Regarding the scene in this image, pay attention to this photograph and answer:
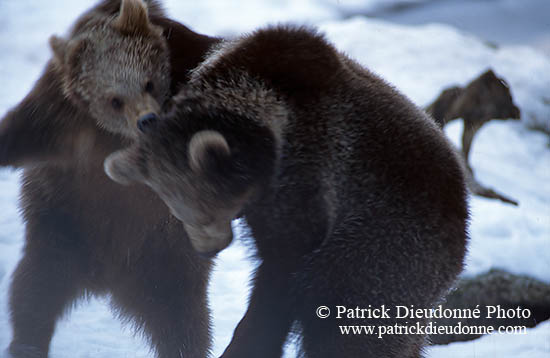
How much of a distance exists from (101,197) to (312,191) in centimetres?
56

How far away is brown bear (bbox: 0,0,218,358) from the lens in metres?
1.16

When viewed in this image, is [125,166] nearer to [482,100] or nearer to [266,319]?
[266,319]

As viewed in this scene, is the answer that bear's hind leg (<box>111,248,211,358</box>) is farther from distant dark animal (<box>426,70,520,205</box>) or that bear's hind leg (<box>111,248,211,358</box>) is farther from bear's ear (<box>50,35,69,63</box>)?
distant dark animal (<box>426,70,520,205</box>)

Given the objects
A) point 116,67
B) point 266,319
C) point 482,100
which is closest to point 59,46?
point 116,67

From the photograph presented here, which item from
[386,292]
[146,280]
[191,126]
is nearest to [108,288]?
[146,280]

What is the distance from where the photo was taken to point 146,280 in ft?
4.30

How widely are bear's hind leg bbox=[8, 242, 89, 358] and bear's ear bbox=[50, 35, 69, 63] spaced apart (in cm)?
47

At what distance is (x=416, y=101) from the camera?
1636 mm

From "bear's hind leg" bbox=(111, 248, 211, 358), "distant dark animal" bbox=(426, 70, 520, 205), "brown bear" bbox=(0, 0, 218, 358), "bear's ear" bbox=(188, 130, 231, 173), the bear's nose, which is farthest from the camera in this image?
"distant dark animal" bbox=(426, 70, 520, 205)

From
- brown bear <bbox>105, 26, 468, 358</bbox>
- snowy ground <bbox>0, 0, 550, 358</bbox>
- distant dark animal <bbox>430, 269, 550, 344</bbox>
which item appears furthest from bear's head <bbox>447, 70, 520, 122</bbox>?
brown bear <bbox>105, 26, 468, 358</bbox>

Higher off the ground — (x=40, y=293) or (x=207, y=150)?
(x=207, y=150)

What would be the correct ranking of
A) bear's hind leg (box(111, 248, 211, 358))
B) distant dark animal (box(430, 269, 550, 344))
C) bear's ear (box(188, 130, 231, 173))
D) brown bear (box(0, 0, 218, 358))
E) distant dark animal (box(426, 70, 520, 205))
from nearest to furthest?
bear's ear (box(188, 130, 231, 173))
brown bear (box(0, 0, 218, 358))
bear's hind leg (box(111, 248, 211, 358))
distant dark animal (box(430, 269, 550, 344))
distant dark animal (box(426, 70, 520, 205))

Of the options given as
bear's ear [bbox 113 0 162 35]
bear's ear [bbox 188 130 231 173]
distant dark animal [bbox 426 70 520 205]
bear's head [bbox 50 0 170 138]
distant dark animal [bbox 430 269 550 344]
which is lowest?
distant dark animal [bbox 430 269 550 344]

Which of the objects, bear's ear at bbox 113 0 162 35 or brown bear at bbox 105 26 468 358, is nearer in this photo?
brown bear at bbox 105 26 468 358
